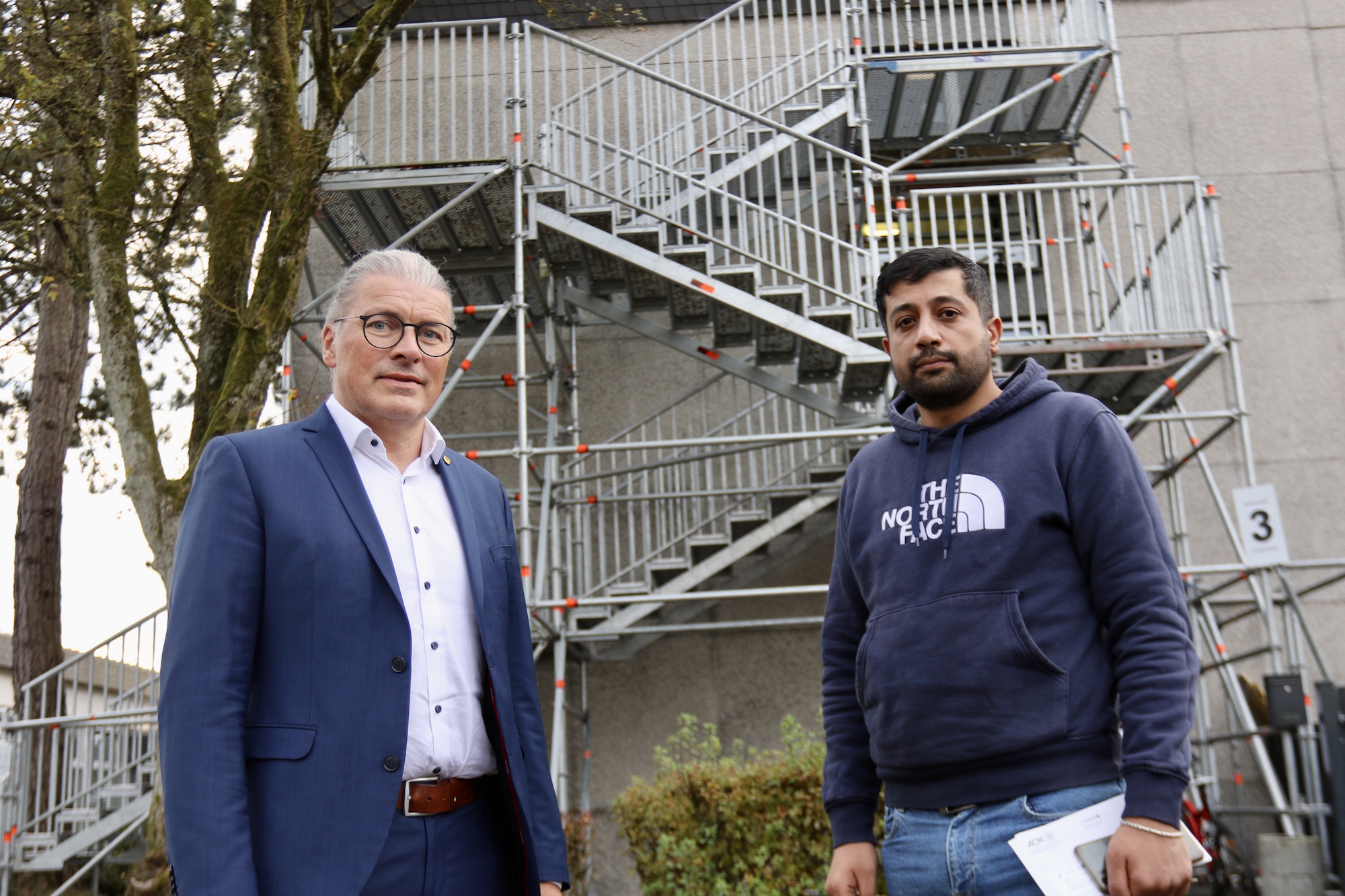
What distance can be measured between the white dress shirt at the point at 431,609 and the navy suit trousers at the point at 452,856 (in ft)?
0.26

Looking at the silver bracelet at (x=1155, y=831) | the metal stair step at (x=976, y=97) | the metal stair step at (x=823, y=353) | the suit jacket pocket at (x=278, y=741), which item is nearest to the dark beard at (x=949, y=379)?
the silver bracelet at (x=1155, y=831)

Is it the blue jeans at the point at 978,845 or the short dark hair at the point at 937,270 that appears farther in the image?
the short dark hair at the point at 937,270

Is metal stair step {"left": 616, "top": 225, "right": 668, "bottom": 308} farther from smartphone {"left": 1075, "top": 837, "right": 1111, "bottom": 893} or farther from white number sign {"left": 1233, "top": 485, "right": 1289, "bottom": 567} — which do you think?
smartphone {"left": 1075, "top": 837, "right": 1111, "bottom": 893}

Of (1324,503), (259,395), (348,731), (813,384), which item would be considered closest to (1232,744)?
(1324,503)

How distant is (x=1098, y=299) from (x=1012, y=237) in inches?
75.9

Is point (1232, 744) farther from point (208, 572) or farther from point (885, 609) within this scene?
point (208, 572)

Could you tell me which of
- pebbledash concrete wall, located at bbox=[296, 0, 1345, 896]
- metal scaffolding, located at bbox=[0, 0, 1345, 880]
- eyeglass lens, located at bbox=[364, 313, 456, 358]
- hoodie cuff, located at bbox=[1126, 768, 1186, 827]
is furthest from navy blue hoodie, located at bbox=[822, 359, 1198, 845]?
pebbledash concrete wall, located at bbox=[296, 0, 1345, 896]

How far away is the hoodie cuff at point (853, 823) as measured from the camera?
103 inches

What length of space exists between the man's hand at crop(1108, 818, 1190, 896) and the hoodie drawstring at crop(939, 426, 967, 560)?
64 cm

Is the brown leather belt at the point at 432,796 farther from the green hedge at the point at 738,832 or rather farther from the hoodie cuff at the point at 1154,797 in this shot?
the green hedge at the point at 738,832

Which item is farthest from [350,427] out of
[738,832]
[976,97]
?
[976,97]

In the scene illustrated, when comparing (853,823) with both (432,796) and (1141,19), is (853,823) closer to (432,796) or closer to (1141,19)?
(432,796)

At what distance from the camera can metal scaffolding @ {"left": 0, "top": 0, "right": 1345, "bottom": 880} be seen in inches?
324

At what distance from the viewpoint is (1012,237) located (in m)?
10.4
